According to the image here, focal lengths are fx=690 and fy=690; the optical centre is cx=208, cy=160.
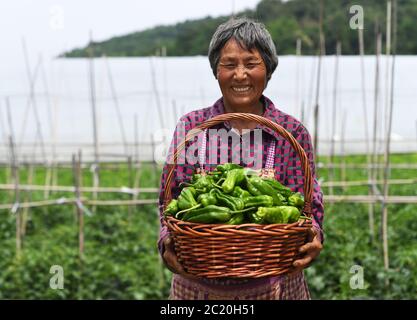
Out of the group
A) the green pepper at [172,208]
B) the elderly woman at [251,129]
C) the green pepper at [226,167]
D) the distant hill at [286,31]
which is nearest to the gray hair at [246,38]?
the elderly woman at [251,129]

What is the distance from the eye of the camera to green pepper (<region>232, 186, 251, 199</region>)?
1.66m

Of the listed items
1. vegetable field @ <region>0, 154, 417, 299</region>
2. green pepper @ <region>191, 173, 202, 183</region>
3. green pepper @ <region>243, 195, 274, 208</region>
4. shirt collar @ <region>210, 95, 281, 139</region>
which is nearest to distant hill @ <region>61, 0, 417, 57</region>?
vegetable field @ <region>0, 154, 417, 299</region>

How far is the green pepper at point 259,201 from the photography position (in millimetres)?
1607

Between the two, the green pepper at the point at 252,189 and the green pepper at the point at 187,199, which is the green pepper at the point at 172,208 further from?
the green pepper at the point at 252,189

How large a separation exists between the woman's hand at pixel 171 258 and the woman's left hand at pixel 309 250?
0.84 ft

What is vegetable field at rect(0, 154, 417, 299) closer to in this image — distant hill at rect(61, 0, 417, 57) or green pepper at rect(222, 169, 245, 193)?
green pepper at rect(222, 169, 245, 193)

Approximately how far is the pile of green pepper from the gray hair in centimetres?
28

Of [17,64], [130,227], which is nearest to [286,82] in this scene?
[17,64]

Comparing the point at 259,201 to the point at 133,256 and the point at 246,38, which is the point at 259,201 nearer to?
the point at 246,38

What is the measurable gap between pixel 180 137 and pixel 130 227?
429 cm

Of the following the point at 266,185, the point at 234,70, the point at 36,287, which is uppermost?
the point at 234,70

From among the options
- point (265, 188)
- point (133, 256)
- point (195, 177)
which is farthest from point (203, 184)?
point (133, 256)

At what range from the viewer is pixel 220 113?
5.79 feet
